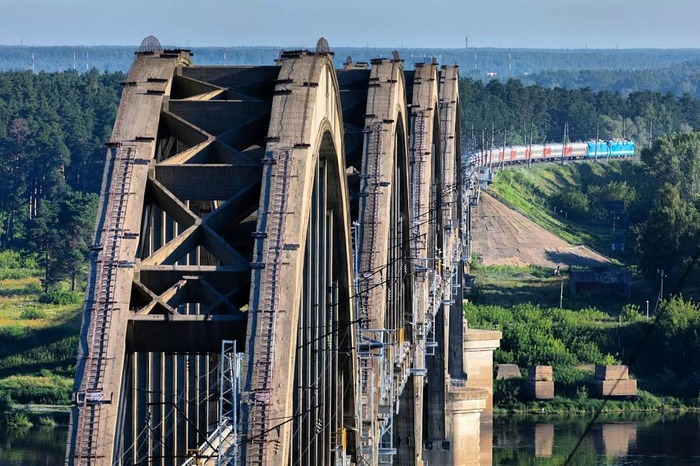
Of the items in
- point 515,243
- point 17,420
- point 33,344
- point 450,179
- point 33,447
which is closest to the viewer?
Answer: point 450,179

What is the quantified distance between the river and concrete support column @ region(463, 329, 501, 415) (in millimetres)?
1705

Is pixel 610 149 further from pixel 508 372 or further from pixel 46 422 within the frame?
pixel 46 422

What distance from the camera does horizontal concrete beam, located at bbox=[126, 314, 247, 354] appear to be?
15.7 m

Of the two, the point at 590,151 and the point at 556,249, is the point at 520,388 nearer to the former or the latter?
the point at 556,249

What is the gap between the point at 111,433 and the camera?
589 inches

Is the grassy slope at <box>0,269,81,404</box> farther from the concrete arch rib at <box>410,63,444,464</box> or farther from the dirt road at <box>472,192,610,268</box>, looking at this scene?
the concrete arch rib at <box>410,63,444,464</box>

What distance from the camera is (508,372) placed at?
78.0 metres

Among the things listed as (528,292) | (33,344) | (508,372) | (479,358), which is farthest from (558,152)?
Result: (479,358)

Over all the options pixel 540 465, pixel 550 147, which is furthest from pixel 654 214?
pixel 550 147

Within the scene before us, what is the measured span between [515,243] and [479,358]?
3931cm

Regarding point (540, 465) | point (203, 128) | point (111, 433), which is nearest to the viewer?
point (111, 433)

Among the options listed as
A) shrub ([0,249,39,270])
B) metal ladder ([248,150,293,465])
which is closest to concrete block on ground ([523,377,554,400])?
shrub ([0,249,39,270])

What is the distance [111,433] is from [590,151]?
129437 mm

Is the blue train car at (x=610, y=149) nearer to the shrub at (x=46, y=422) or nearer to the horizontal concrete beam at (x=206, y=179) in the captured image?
the shrub at (x=46, y=422)
